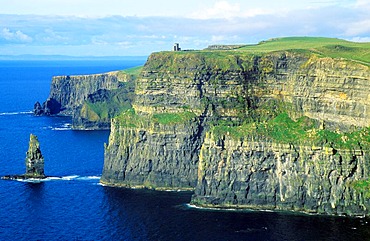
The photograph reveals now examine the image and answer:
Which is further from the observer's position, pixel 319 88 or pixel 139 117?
pixel 139 117

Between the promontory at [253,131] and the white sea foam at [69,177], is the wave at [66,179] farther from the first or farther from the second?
the promontory at [253,131]

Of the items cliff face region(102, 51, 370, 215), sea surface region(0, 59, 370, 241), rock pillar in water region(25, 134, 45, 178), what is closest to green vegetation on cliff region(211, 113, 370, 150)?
cliff face region(102, 51, 370, 215)

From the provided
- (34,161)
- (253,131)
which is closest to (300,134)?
(253,131)

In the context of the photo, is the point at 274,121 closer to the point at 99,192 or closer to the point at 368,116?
the point at 368,116

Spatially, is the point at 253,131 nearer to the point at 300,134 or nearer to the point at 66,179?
the point at 300,134

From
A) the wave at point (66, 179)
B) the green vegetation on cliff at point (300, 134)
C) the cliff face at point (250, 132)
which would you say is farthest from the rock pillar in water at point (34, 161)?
the green vegetation on cliff at point (300, 134)

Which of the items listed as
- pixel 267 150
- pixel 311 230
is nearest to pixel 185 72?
pixel 267 150
